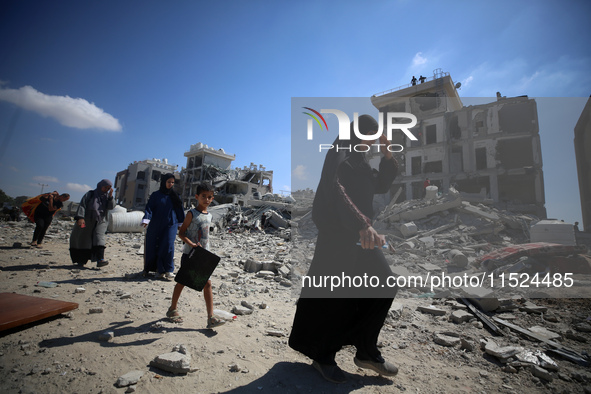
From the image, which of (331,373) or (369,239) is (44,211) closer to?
(331,373)

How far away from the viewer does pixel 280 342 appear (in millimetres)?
2545

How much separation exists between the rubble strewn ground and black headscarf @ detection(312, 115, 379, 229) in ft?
3.85

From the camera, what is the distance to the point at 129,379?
1693 millimetres

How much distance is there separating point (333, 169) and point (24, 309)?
2917 mm

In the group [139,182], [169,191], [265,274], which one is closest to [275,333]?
[265,274]

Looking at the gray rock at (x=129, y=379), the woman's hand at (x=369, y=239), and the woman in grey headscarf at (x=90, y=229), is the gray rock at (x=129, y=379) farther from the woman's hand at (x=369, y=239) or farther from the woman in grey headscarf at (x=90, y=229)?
the woman in grey headscarf at (x=90, y=229)

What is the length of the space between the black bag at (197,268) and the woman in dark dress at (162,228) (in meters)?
2.06

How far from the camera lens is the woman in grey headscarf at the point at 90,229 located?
4.80 metres

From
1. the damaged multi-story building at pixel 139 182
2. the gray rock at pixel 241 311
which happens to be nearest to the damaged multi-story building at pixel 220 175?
the damaged multi-story building at pixel 139 182

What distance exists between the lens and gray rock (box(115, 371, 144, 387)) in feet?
5.46

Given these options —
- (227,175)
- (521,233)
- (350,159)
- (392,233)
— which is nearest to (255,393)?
(350,159)

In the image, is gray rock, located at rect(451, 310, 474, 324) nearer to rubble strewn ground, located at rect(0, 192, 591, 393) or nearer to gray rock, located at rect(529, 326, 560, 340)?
rubble strewn ground, located at rect(0, 192, 591, 393)

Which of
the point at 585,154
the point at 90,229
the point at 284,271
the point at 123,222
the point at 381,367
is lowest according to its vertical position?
the point at 381,367

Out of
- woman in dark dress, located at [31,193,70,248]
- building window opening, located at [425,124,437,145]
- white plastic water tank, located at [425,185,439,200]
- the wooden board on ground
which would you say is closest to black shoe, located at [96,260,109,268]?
the wooden board on ground
